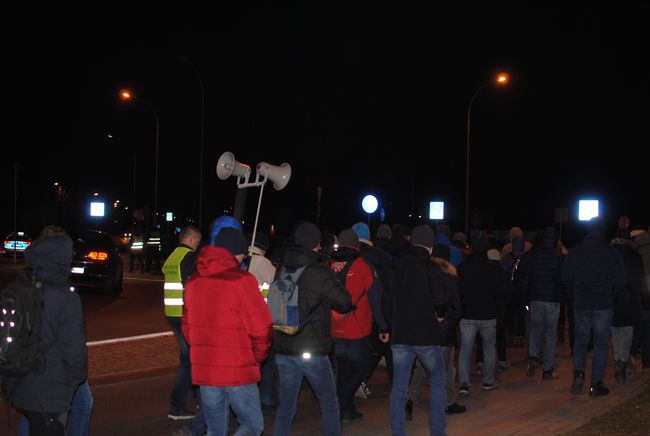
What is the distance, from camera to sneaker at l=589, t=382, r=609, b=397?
9.15 m

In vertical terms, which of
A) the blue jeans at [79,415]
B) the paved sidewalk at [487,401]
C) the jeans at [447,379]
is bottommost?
the paved sidewalk at [487,401]

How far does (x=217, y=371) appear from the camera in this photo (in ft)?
17.0

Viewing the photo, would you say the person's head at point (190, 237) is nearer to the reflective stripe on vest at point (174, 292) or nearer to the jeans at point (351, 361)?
the reflective stripe on vest at point (174, 292)

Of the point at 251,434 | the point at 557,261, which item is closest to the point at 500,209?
the point at 557,261

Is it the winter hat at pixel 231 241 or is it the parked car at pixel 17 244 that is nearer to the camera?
the winter hat at pixel 231 241

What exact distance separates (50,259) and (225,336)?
1.21 meters

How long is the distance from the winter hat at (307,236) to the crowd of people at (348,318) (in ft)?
0.04

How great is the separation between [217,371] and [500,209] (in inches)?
3305

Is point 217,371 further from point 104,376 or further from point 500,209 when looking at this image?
point 500,209

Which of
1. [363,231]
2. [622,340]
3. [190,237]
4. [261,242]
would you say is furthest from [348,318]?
[622,340]

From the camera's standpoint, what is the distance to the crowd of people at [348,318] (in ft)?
17.0

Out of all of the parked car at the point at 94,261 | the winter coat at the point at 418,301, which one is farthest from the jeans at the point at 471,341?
the parked car at the point at 94,261

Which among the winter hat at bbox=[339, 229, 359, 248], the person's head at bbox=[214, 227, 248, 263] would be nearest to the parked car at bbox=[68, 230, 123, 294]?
the winter hat at bbox=[339, 229, 359, 248]

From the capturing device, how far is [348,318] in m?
7.74
